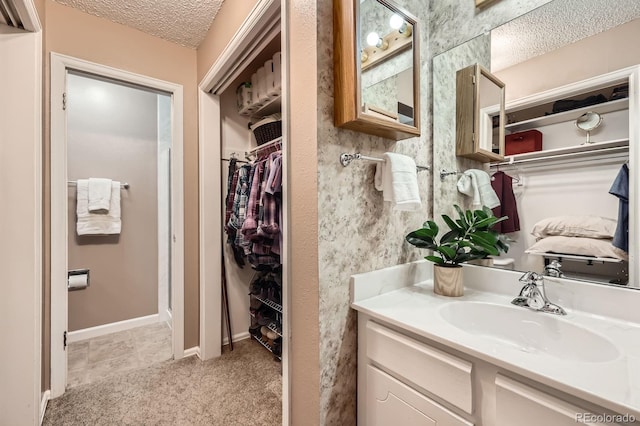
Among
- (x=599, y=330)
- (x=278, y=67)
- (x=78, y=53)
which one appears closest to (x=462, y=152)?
(x=599, y=330)

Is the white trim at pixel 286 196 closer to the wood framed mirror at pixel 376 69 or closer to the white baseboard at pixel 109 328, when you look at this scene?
the wood framed mirror at pixel 376 69

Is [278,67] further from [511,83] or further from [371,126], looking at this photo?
[511,83]

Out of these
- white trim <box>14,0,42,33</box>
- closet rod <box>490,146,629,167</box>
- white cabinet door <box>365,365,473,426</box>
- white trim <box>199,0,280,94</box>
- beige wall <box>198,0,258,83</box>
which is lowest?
white cabinet door <box>365,365,473,426</box>

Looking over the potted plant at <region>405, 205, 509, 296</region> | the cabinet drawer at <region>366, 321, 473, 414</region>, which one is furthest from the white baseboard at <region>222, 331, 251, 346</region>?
the potted plant at <region>405, 205, 509, 296</region>

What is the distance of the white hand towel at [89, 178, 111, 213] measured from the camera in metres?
2.46

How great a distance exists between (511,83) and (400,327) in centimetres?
113

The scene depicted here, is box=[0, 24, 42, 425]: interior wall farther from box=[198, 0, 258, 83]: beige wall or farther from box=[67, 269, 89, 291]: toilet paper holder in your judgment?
box=[67, 269, 89, 291]: toilet paper holder

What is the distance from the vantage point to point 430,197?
4.78 feet

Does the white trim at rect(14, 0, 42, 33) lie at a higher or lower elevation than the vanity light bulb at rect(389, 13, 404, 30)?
higher

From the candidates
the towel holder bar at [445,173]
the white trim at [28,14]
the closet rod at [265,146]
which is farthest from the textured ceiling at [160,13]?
the towel holder bar at [445,173]

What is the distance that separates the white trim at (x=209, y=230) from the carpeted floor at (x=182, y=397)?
212mm

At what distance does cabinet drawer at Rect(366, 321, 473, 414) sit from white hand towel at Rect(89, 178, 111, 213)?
2.63 meters

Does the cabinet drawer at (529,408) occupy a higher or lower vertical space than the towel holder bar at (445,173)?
lower

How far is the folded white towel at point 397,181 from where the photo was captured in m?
1.08
